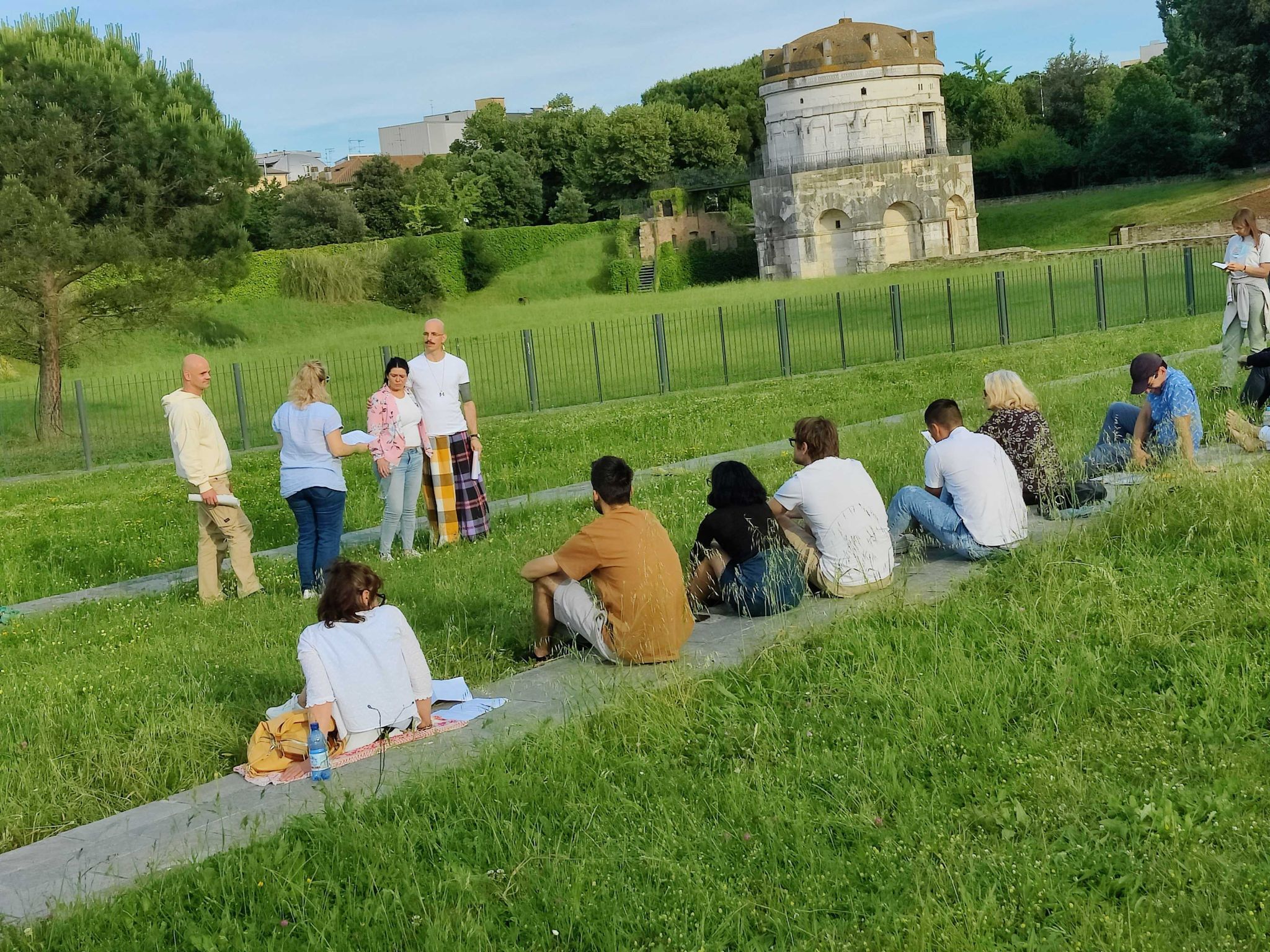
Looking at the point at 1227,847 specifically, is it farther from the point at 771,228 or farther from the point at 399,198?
the point at 399,198

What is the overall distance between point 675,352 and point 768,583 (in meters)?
23.5

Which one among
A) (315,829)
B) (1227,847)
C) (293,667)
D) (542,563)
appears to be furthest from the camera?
(293,667)

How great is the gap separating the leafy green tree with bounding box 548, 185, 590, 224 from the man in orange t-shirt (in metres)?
60.6

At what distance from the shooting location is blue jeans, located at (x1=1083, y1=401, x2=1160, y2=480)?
947 centimetres

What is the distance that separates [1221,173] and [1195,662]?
179ft

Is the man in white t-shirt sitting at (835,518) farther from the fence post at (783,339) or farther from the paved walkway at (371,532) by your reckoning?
the fence post at (783,339)

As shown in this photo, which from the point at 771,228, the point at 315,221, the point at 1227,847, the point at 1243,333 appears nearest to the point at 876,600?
the point at 1227,847

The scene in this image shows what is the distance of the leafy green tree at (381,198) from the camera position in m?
66.1

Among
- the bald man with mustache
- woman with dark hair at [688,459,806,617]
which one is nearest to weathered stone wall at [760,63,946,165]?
the bald man with mustache

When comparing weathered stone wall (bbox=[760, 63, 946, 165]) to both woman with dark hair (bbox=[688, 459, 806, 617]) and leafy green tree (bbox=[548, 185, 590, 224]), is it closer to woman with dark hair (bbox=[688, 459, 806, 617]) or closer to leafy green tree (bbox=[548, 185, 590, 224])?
leafy green tree (bbox=[548, 185, 590, 224])

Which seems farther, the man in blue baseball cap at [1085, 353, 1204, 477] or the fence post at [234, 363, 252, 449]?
the fence post at [234, 363, 252, 449]

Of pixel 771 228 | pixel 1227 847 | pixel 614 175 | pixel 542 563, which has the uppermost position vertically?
pixel 614 175

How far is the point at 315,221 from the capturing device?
202ft

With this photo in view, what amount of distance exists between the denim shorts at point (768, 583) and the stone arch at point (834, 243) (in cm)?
4860
